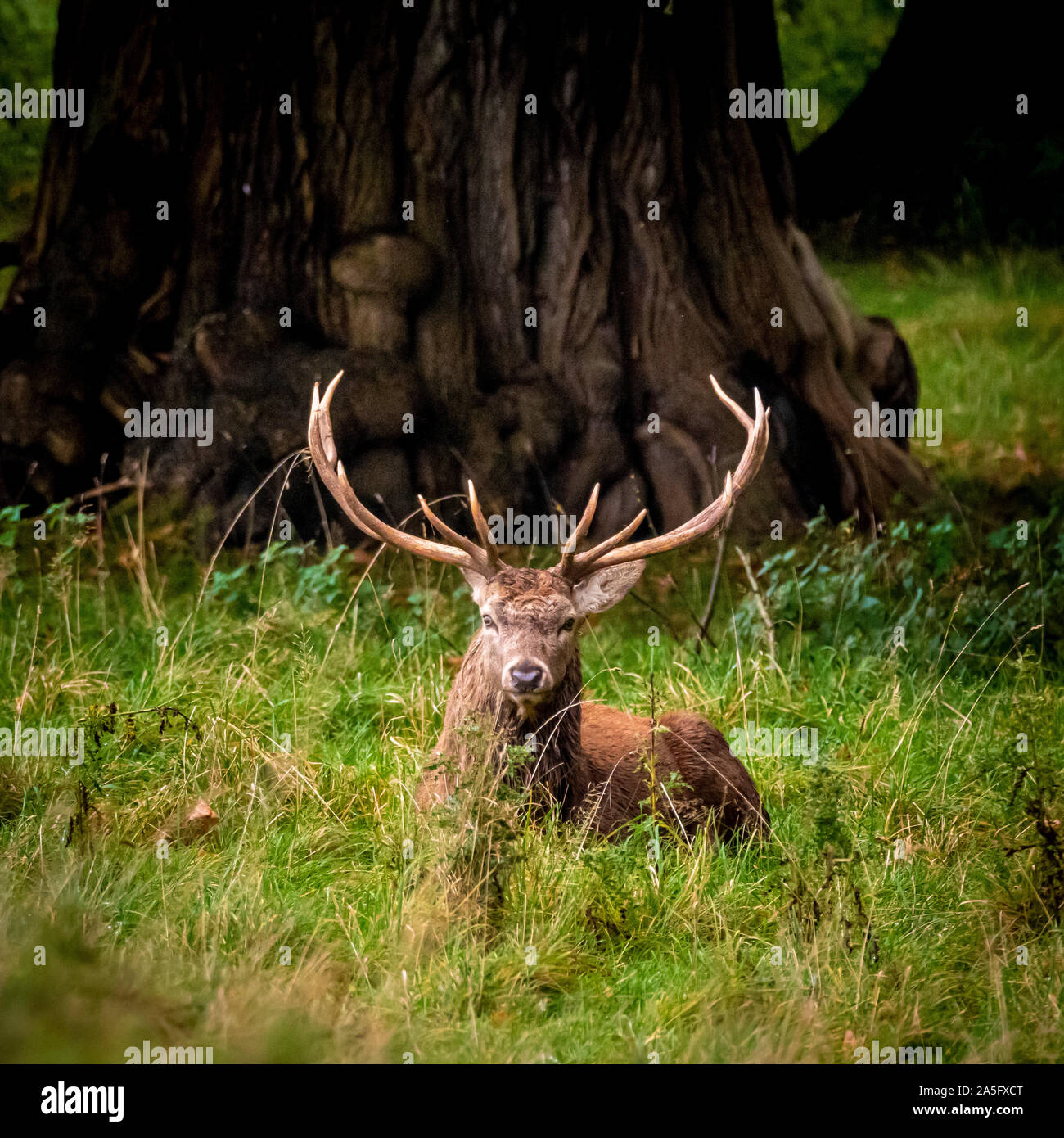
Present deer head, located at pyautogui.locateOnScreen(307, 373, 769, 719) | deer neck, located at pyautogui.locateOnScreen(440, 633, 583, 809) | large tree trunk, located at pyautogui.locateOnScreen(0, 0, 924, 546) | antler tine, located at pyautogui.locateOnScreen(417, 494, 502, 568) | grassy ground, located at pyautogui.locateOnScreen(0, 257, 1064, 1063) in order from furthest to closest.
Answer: large tree trunk, located at pyautogui.locateOnScreen(0, 0, 924, 546) → antler tine, located at pyautogui.locateOnScreen(417, 494, 502, 568) → deer neck, located at pyautogui.locateOnScreen(440, 633, 583, 809) → deer head, located at pyautogui.locateOnScreen(307, 373, 769, 719) → grassy ground, located at pyautogui.locateOnScreen(0, 257, 1064, 1063)

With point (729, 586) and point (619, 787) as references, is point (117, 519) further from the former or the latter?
point (619, 787)

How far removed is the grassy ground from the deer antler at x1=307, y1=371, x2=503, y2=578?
0.85m

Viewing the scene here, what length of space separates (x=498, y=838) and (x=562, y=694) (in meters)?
0.83

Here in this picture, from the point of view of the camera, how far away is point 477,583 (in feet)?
16.3

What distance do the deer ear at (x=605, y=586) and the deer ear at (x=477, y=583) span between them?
1.08 ft

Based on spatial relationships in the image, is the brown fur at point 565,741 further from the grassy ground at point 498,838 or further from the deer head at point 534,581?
the grassy ground at point 498,838

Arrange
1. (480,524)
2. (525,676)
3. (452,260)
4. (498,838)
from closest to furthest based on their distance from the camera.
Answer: (498,838), (525,676), (480,524), (452,260)

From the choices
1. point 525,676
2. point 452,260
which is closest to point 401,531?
point 525,676

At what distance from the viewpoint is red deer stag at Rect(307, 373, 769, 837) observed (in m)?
4.69

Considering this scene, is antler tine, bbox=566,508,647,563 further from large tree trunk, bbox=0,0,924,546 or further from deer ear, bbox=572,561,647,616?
large tree trunk, bbox=0,0,924,546

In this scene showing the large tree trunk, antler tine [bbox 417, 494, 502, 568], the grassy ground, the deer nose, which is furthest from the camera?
the large tree trunk

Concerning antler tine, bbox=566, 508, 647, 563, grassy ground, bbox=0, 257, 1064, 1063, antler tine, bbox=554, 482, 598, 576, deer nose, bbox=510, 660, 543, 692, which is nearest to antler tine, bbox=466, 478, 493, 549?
antler tine, bbox=554, 482, 598, 576

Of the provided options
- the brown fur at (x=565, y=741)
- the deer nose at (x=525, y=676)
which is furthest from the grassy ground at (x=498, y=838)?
the deer nose at (x=525, y=676)

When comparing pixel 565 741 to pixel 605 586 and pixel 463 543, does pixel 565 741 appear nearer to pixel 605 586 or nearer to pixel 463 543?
pixel 605 586
